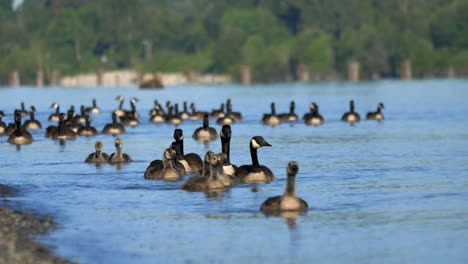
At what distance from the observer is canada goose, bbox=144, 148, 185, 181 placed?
3553cm

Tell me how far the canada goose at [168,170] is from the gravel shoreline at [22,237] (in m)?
6.10

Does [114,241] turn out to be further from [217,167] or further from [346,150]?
[346,150]

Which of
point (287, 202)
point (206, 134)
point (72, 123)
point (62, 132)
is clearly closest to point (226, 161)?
point (287, 202)

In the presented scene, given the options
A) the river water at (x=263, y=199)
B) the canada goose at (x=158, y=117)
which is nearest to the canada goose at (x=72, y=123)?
the river water at (x=263, y=199)

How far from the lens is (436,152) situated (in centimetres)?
4619

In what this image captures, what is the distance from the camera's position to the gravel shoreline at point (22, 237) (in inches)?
893

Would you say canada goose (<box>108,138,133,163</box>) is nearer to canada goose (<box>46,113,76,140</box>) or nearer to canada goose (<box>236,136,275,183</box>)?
canada goose (<box>236,136,275,183</box>)

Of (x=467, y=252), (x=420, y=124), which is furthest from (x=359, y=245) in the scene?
(x=420, y=124)

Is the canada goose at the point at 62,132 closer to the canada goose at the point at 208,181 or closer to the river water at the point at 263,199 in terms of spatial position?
the river water at the point at 263,199

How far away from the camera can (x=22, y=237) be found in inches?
997

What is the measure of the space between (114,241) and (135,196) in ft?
24.6

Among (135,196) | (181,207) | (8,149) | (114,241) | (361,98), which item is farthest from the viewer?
(361,98)

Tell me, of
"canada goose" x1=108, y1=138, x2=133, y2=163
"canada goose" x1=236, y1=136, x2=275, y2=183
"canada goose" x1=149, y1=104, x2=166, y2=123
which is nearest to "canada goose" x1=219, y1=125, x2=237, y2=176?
"canada goose" x1=236, y1=136, x2=275, y2=183

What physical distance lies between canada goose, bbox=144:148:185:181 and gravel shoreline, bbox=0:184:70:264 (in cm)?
610
